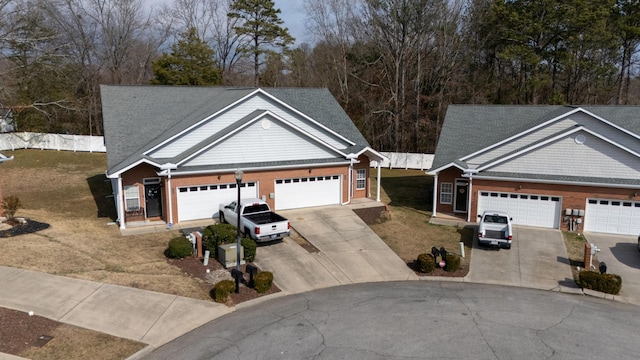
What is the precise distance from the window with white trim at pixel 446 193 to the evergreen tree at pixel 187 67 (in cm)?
3302

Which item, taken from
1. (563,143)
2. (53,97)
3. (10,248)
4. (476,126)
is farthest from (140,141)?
(53,97)

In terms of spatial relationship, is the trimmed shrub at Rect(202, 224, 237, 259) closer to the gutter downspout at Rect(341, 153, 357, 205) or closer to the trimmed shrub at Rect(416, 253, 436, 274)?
the trimmed shrub at Rect(416, 253, 436, 274)

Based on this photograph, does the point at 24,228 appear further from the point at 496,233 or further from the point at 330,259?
the point at 496,233

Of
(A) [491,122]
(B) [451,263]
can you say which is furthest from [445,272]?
(A) [491,122]

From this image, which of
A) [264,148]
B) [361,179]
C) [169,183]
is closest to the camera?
[169,183]

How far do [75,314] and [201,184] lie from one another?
1115 cm

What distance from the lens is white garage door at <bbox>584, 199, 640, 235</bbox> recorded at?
79.3 ft

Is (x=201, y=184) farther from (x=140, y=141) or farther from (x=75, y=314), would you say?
(x=75, y=314)

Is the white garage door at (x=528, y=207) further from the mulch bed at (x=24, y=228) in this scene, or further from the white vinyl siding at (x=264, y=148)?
the mulch bed at (x=24, y=228)

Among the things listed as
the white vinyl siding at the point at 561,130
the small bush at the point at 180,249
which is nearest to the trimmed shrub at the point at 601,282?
the white vinyl siding at the point at 561,130

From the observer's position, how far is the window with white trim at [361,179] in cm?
3068

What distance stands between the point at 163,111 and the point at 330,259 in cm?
1553

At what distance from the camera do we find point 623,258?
21641 mm

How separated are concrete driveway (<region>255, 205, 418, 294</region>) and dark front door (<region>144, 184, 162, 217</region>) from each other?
7.41 metres
